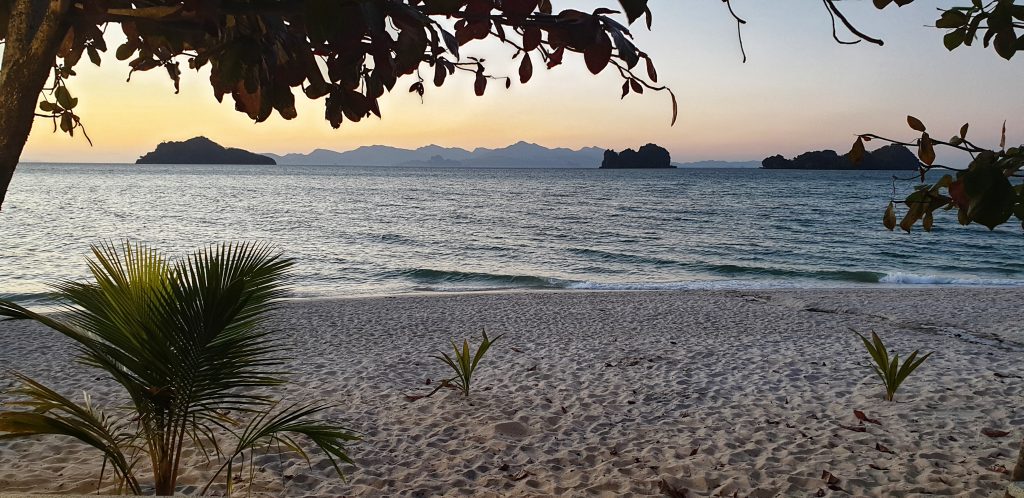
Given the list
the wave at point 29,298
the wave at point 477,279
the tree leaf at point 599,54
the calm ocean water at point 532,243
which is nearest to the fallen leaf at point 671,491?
the tree leaf at point 599,54

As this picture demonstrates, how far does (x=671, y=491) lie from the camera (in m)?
4.02

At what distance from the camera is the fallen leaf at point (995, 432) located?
486 cm

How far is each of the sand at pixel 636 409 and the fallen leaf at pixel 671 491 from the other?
32 mm

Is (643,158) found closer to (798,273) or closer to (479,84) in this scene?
(798,273)

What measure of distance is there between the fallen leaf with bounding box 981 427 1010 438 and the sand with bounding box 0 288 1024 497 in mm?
55

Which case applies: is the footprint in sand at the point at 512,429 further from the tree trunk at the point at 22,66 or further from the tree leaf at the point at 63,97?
the tree trunk at the point at 22,66

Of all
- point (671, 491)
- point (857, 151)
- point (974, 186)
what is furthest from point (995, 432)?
point (974, 186)

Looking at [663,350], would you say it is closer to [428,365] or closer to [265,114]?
[428,365]

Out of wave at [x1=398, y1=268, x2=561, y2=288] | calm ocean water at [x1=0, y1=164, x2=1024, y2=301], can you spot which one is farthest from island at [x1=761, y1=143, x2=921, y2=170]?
wave at [x1=398, y1=268, x2=561, y2=288]

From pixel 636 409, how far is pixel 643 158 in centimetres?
14606

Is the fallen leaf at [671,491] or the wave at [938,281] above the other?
the fallen leaf at [671,491]

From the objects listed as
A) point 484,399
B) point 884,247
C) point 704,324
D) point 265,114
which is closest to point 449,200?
point 884,247

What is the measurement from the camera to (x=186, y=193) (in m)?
58.3

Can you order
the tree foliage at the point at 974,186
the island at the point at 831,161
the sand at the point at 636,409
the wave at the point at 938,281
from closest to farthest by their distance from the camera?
1. the tree foliage at the point at 974,186
2. the sand at the point at 636,409
3. the wave at the point at 938,281
4. the island at the point at 831,161
